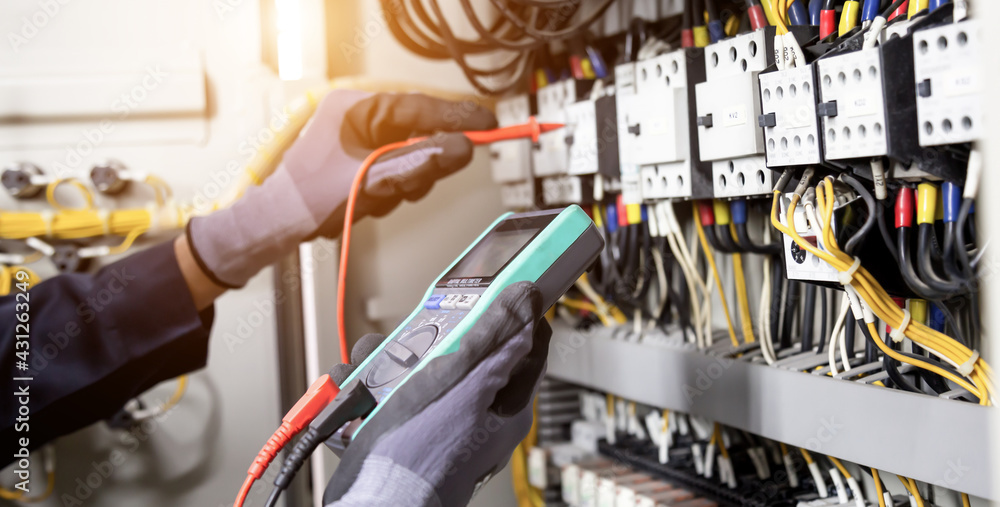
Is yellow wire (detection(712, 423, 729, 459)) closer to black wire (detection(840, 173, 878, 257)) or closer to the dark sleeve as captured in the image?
black wire (detection(840, 173, 878, 257))

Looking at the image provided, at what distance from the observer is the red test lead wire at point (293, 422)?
0.63 m

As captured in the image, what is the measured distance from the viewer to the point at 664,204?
100cm

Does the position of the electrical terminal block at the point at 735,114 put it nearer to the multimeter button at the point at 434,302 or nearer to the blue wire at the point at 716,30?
the blue wire at the point at 716,30

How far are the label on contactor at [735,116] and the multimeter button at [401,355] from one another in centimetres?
46

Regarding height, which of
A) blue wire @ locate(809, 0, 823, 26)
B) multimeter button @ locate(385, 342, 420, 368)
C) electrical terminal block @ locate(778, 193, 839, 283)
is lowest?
multimeter button @ locate(385, 342, 420, 368)

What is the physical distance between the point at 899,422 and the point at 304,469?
1.06 metres

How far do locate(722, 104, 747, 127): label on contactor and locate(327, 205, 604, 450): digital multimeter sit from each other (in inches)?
9.1

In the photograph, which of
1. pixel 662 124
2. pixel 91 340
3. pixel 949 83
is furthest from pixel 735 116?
pixel 91 340

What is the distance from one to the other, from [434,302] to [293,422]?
0.21 m

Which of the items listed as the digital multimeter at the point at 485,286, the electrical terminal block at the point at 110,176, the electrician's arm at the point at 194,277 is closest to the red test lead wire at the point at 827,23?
the digital multimeter at the point at 485,286

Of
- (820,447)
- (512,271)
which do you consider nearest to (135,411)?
(512,271)

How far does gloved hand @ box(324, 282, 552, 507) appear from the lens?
608mm

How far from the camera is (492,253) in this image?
30.6 inches

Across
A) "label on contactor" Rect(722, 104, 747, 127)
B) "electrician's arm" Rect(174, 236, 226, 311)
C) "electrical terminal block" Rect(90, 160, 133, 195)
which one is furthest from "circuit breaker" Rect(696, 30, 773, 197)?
"electrical terminal block" Rect(90, 160, 133, 195)
